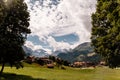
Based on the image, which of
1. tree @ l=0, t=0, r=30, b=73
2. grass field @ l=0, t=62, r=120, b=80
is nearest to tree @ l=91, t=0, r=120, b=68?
grass field @ l=0, t=62, r=120, b=80

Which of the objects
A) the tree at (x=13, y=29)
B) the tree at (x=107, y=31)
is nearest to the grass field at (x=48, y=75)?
the tree at (x=13, y=29)

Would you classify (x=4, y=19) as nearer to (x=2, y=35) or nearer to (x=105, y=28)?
(x=2, y=35)

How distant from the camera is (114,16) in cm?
3719

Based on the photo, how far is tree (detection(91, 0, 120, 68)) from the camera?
A: 122ft

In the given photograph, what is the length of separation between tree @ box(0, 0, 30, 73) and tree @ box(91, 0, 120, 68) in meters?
14.7

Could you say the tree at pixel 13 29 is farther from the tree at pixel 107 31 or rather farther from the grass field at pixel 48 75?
the tree at pixel 107 31

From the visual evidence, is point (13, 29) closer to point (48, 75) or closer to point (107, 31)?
point (48, 75)

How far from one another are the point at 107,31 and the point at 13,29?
19.1m

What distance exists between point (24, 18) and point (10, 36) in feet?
16.5

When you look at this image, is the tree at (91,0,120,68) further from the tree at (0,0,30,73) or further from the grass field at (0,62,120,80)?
the tree at (0,0,30,73)

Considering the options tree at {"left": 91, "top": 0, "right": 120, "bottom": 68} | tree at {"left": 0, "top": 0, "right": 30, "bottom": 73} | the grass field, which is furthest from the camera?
the grass field

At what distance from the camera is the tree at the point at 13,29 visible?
5062cm

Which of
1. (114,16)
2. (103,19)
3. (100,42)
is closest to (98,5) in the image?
(103,19)

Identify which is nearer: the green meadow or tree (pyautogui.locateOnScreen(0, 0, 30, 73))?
tree (pyautogui.locateOnScreen(0, 0, 30, 73))
